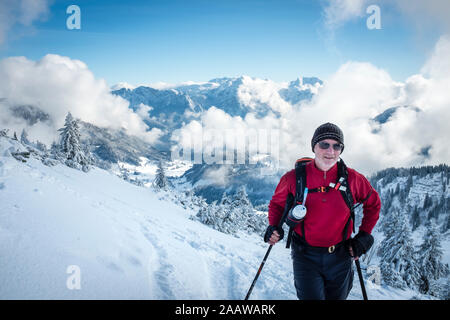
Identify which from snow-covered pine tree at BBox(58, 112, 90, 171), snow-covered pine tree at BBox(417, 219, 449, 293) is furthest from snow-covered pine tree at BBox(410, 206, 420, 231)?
snow-covered pine tree at BBox(58, 112, 90, 171)

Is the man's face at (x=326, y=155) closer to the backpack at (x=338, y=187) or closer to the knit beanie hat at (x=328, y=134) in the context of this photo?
the knit beanie hat at (x=328, y=134)

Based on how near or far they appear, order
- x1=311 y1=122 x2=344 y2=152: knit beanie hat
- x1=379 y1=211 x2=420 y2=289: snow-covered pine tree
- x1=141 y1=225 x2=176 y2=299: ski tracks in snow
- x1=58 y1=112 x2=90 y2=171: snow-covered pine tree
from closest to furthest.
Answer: x1=311 y1=122 x2=344 y2=152: knit beanie hat
x1=141 y1=225 x2=176 y2=299: ski tracks in snow
x1=379 y1=211 x2=420 y2=289: snow-covered pine tree
x1=58 y1=112 x2=90 y2=171: snow-covered pine tree

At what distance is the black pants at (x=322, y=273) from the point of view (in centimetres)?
368

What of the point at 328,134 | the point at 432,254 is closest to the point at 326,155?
the point at 328,134

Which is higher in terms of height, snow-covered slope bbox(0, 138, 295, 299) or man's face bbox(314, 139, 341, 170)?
man's face bbox(314, 139, 341, 170)

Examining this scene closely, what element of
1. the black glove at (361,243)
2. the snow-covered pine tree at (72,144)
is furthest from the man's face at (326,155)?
the snow-covered pine tree at (72,144)

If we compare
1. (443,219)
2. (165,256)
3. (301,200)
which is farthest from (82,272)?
(443,219)

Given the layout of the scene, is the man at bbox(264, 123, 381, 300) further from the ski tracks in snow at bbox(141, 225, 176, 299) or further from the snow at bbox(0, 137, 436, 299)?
the ski tracks in snow at bbox(141, 225, 176, 299)

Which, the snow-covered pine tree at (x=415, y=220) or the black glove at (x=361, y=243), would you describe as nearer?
the black glove at (x=361, y=243)

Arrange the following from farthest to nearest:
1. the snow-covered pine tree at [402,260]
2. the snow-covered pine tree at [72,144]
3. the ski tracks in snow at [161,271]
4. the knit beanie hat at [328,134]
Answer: the snow-covered pine tree at [72,144] < the snow-covered pine tree at [402,260] < the ski tracks in snow at [161,271] < the knit beanie hat at [328,134]

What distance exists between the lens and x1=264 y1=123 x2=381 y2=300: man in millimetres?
3561

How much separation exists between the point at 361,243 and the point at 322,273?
897 millimetres
